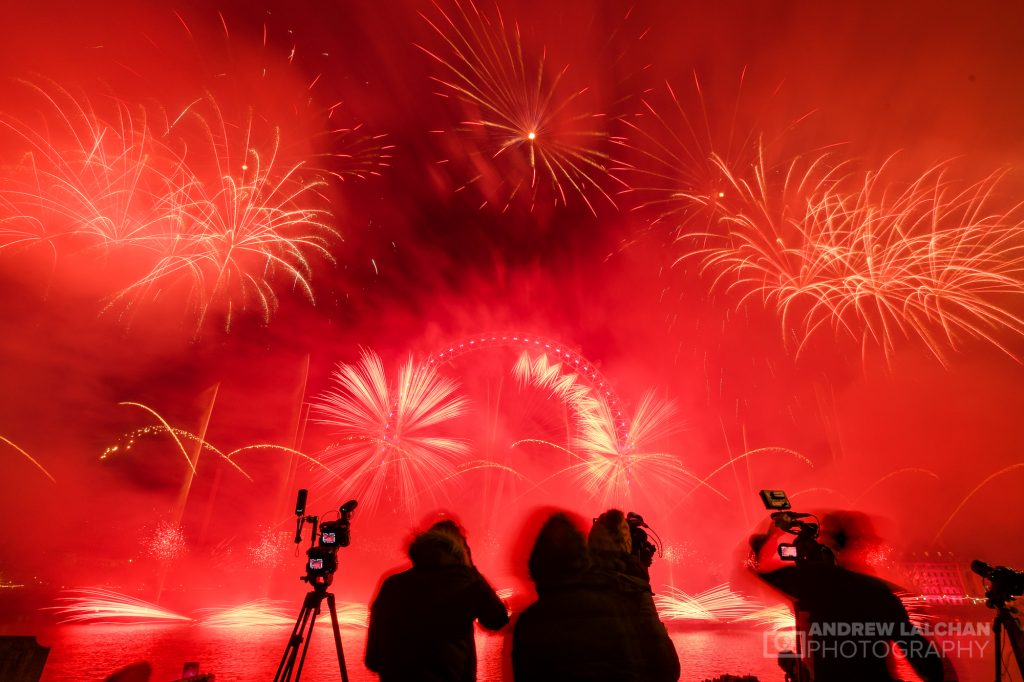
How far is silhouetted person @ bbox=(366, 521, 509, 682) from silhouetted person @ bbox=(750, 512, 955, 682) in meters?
2.29

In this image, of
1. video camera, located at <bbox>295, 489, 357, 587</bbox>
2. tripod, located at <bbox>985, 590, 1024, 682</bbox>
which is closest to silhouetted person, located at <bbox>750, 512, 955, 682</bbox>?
tripod, located at <bbox>985, 590, 1024, 682</bbox>

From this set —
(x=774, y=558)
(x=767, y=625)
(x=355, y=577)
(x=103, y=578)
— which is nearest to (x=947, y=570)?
(x=767, y=625)

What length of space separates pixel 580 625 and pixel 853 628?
2.02m

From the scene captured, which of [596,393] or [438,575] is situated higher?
[596,393]

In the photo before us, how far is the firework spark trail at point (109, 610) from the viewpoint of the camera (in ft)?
70.3

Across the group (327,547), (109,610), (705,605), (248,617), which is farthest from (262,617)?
(705,605)

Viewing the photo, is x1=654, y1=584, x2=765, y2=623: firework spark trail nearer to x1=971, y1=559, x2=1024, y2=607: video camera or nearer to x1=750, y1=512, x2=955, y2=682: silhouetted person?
x1=971, y1=559, x2=1024, y2=607: video camera

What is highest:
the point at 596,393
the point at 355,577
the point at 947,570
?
the point at 596,393

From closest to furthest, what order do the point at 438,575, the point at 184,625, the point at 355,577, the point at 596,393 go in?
the point at 438,575, the point at 184,625, the point at 596,393, the point at 355,577

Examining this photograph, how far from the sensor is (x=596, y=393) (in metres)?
26.2

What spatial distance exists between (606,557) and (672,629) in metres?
22.9

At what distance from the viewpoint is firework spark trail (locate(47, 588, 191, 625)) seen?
70.3 feet

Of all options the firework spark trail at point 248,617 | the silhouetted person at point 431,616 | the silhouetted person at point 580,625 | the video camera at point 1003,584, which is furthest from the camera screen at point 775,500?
the firework spark trail at point 248,617

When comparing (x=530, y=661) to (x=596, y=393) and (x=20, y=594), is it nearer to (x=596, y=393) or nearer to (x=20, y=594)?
(x=596, y=393)
